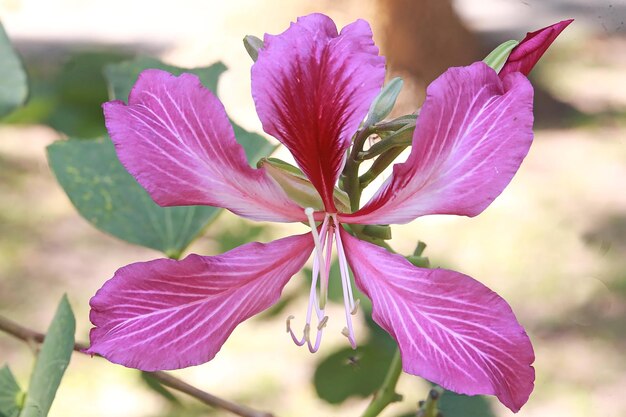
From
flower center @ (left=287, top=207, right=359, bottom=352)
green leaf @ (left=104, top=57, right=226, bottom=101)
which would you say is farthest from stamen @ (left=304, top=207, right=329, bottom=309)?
green leaf @ (left=104, top=57, right=226, bottom=101)

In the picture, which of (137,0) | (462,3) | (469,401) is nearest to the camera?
(469,401)

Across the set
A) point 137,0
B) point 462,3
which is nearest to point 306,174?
point 462,3

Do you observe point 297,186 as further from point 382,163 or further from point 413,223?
point 413,223

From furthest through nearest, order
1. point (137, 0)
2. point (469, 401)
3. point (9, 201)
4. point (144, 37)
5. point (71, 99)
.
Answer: point (137, 0)
point (144, 37)
point (9, 201)
point (71, 99)
point (469, 401)

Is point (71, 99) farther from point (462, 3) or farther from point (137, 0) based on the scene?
point (137, 0)

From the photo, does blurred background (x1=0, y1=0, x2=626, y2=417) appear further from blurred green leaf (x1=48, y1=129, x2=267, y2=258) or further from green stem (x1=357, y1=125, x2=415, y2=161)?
green stem (x1=357, y1=125, x2=415, y2=161)

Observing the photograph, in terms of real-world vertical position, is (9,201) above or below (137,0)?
below

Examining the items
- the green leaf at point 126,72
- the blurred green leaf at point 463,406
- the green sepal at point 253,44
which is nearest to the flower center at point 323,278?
the green sepal at point 253,44
